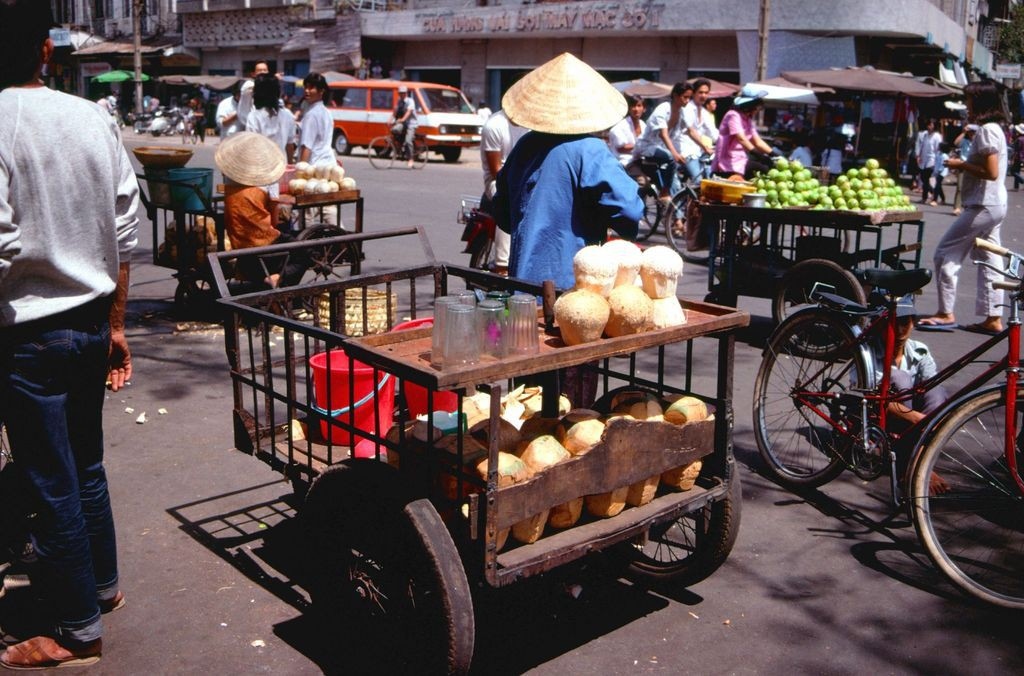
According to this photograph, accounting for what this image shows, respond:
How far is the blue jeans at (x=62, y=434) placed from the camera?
111 inches

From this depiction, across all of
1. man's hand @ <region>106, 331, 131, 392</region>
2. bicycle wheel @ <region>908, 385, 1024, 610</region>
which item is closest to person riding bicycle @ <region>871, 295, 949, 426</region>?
bicycle wheel @ <region>908, 385, 1024, 610</region>

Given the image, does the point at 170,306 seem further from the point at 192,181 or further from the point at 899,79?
the point at 899,79

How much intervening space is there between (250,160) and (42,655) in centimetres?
470

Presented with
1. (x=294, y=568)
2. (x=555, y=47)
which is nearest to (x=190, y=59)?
(x=555, y=47)

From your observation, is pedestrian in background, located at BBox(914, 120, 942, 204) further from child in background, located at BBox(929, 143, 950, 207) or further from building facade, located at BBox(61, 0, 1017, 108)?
building facade, located at BBox(61, 0, 1017, 108)

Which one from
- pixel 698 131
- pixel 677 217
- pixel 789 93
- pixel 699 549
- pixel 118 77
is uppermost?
pixel 118 77

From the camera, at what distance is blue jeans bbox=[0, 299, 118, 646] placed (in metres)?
2.83

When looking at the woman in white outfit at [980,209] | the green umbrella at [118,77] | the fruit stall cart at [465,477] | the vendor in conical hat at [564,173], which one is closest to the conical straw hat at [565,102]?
the vendor in conical hat at [564,173]

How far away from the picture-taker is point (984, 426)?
12.4ft

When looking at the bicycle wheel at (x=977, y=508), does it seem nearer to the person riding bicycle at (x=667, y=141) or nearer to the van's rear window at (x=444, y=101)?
the person riding bicycle at (x=667, y=141)

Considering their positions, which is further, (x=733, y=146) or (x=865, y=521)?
(x=733, y=146)

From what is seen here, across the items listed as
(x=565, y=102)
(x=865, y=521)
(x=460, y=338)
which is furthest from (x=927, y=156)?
(x=460, y=338)

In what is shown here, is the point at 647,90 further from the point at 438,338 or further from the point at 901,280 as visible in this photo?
the point at 438,338

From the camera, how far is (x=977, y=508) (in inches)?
169
